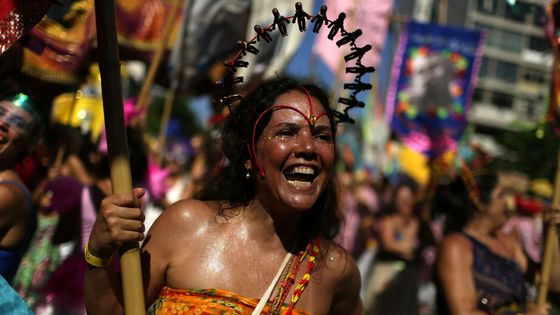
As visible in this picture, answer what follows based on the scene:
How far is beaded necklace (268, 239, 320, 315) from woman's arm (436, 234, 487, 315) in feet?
5.66

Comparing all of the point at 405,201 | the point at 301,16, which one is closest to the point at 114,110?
the point at 301,16

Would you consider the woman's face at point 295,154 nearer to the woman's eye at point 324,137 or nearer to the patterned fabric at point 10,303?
the woman's eye at point 324,137

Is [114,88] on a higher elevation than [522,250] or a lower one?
higher

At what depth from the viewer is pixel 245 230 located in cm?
279

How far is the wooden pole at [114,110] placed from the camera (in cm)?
218

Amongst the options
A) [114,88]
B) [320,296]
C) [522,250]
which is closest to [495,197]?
[522,250]

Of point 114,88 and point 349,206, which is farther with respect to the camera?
point 349,206

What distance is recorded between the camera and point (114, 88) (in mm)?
2189

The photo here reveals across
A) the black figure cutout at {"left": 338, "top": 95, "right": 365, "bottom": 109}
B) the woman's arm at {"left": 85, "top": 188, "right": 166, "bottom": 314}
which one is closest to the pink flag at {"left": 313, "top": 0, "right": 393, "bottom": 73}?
the black figure cutout at {"left": 338, "top": 95, "right": 365, "bottom": 109}

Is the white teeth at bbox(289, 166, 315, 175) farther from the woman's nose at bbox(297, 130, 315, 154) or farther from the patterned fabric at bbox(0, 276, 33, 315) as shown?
the patterned fabric at bbox(0, 276, 33, 315)

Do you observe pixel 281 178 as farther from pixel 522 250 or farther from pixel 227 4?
pixel 227 4

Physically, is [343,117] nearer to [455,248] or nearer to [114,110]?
[114,110]

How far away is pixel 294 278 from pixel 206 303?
34cm

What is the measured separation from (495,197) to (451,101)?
4409mm
